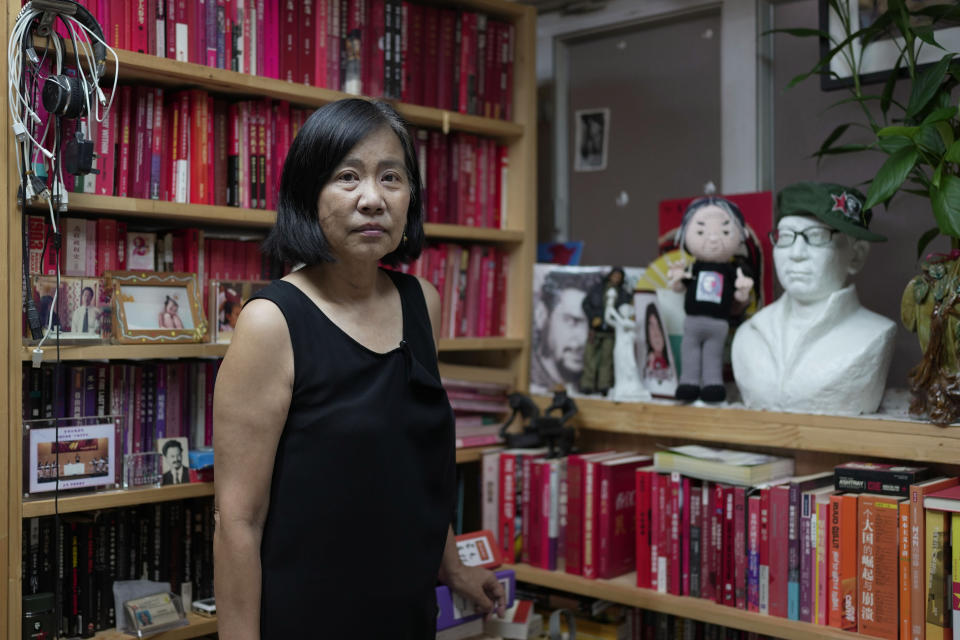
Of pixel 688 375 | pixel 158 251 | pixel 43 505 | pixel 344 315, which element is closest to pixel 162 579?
pixel 43 505

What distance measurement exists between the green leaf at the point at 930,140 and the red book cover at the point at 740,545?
2.37 feet

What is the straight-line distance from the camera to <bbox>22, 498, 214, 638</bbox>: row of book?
5.24ft

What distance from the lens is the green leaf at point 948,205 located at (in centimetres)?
153

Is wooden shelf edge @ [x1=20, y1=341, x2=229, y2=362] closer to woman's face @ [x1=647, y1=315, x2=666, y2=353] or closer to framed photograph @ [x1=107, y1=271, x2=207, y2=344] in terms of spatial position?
framed photograph @ [x1=107, y1=271, x2=207, y2=344]

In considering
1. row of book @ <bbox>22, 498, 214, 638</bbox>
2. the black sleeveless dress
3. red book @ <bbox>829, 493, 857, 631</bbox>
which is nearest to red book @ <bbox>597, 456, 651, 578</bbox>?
red book @ <bbox>829, 493, 857, 631</bbox>

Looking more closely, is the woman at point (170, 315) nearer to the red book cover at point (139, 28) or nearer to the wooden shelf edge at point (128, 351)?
the wooden shelf edge at point (128, 351)

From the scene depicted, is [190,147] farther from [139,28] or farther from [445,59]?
[445,59]

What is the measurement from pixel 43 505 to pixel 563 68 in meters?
1.84

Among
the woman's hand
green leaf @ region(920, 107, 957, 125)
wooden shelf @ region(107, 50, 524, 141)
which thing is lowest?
the woman's hand

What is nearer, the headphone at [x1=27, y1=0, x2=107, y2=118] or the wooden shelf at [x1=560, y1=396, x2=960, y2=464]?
the headphone at [x1=27, y1=0, x2=107, y2=118]

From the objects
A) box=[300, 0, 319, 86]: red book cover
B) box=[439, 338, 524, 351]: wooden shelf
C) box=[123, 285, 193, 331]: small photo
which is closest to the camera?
box=[123, 285, 193, 331]: small photo

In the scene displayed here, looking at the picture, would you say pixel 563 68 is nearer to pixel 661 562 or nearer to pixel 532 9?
pixel 532 9

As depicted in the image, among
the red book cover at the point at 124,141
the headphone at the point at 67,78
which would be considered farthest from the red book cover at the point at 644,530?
the headphone at the point at 67,78

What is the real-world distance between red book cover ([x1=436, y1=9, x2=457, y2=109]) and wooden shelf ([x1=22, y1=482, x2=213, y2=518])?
1.05 meters
